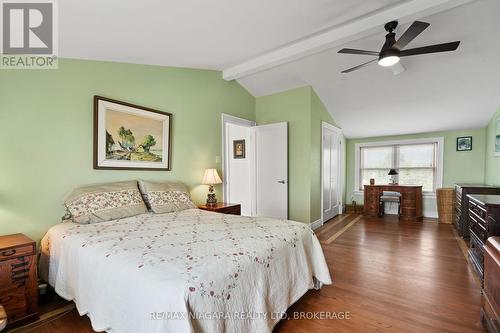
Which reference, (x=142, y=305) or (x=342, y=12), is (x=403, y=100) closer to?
(x=342, y=12)

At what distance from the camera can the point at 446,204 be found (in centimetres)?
488

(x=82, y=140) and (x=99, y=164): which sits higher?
(x=82, y=140)

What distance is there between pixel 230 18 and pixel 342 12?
1.14 metres

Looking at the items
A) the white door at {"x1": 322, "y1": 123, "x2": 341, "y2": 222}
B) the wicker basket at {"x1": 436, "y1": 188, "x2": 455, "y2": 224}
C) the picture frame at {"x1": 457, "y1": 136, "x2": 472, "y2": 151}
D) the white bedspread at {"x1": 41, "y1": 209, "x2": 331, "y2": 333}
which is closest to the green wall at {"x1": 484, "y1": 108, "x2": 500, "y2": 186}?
the picture frame at {"x1": 457, "y1": 136, "x2": 472, "y2": 151}

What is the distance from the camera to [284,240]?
71.9 inches

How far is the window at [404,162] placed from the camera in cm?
545

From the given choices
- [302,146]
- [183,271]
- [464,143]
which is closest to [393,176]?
[464,143]

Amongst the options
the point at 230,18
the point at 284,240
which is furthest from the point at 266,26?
the point at 284,240

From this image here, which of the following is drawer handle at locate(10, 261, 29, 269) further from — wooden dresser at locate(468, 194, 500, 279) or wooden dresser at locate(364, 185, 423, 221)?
wooden dresser at locate(364, 185, 423, 221)

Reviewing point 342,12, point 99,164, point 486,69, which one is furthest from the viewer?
point 486,69

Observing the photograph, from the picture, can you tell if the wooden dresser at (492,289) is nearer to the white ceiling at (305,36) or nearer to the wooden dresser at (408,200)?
the white ceiling at (305,36)

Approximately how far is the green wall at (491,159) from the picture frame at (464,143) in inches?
11.2

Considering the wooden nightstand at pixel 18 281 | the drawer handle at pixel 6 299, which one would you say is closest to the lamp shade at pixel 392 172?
the wooden nightstand at pixel 18 281

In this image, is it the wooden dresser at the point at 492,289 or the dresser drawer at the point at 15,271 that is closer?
the wooden dresser at the point at 492,289
